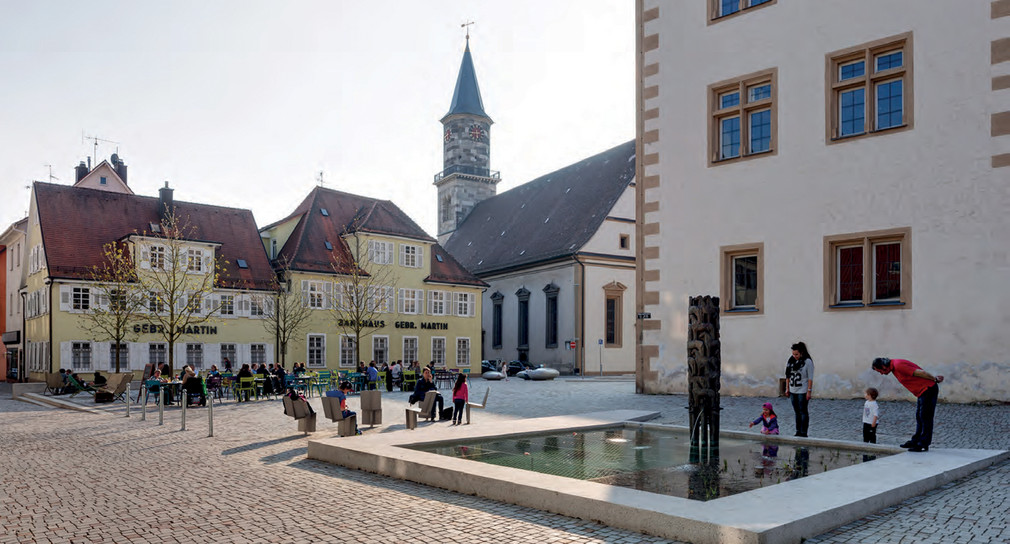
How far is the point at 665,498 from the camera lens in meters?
7.46

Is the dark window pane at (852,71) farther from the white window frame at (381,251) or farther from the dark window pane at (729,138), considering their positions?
the white window frame at (381,251)

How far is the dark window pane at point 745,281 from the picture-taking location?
69.9 ft

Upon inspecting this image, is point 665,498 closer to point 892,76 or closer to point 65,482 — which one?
point 65,482

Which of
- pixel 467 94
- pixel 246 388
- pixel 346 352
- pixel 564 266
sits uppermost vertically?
pixel 467 94

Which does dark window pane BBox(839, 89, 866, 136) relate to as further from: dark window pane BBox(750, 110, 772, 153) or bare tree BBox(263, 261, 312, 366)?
bare tree BBox(263, 261, 312, 366)

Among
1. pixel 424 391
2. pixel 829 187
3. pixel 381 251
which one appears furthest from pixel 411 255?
pixel 829 187

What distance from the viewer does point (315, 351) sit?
42781 millimetres

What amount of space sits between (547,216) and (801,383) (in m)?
43.6

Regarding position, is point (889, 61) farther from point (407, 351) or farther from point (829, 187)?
point (407, 351)

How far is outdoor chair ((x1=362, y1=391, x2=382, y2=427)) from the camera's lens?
16.4 metres

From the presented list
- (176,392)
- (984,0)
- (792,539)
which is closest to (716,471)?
(792,539)

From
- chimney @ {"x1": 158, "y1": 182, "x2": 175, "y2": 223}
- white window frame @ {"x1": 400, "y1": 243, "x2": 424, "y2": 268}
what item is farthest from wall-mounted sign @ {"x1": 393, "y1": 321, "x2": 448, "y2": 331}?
chimney @ {"x1": 158, "y1": 182, "x2": 175, "y2": 223}

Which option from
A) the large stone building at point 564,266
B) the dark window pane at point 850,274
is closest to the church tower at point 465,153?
the large stone building at point 564,266

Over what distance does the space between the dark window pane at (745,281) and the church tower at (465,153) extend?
5159 centimetres
